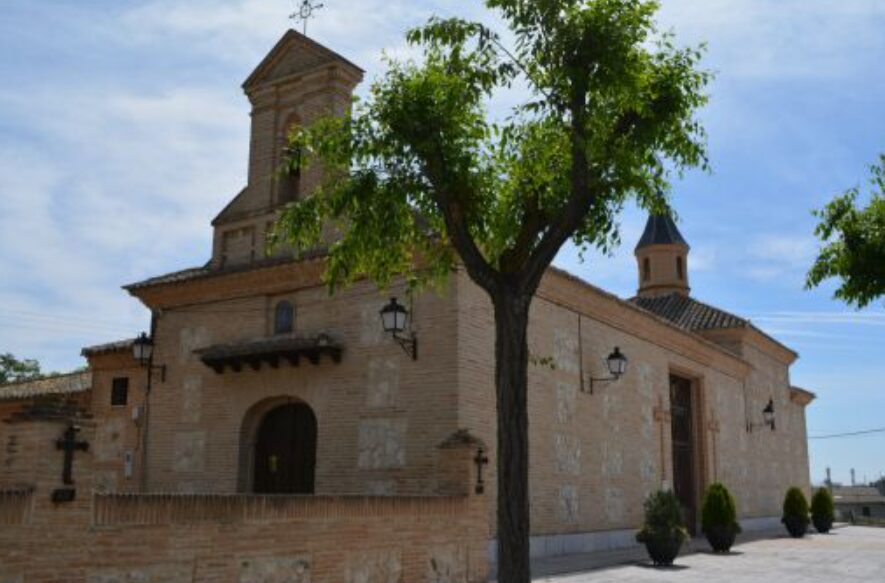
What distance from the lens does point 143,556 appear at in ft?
26.9

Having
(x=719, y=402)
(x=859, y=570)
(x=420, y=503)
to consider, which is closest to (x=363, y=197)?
(x=420, y=503)

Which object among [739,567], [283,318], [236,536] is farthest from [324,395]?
[739,567]

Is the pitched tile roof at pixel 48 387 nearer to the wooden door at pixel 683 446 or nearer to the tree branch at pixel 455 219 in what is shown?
the wooden door at pixel 683 446

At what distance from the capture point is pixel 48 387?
22422 mm

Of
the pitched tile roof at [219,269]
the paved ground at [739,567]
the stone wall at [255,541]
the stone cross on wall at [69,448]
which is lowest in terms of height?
the paved ground at [739,567]

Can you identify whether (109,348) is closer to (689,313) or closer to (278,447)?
(278,447)

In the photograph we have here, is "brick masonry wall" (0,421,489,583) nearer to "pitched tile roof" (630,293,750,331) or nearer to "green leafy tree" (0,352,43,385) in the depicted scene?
"pitched tile roof" (630,293,750,331)

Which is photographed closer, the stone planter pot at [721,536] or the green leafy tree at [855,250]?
the green leafy tree at [855,250]

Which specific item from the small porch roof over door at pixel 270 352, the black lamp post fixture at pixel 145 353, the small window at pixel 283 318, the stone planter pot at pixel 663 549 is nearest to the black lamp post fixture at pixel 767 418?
the stone planter pot at pixel 663 549

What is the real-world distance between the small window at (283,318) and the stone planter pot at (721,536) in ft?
31.8

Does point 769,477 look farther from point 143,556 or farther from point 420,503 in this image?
point 143,556

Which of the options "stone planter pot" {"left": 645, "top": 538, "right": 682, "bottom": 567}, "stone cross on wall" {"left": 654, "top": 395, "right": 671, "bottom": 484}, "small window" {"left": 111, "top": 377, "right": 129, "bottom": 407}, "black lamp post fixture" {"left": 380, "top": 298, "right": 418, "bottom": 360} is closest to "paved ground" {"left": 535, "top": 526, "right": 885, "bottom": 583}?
"stone planter pot" {"left": 645, "top": 538, "right": 682, "bottom": 567}

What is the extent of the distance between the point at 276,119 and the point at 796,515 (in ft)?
56.7

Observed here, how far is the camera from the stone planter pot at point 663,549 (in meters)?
15.3
